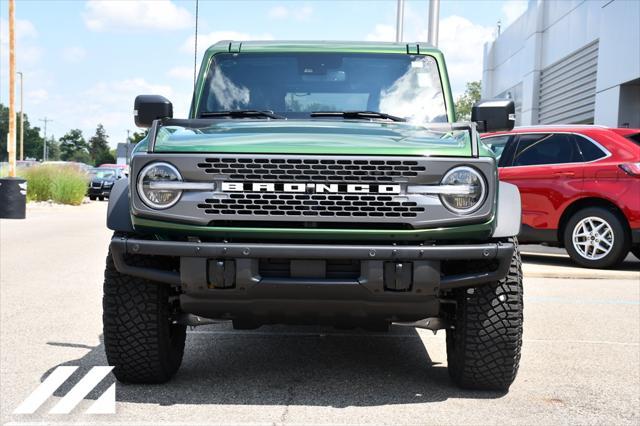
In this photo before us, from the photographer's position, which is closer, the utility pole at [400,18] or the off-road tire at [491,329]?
the off-road tire at [491,329]

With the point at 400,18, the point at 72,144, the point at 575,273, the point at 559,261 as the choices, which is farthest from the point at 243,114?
the point at 72,144

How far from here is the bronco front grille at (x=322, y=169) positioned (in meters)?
3.94

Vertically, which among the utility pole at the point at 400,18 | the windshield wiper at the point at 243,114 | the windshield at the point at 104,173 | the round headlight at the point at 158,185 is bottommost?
the windshield at the point at 104,173

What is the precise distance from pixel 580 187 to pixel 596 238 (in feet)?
2.04

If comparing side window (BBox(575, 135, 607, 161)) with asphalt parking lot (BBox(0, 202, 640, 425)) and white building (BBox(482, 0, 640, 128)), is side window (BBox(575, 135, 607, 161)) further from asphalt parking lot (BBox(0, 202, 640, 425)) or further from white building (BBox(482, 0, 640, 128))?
white building (BBox(482, 0, 640, 128))

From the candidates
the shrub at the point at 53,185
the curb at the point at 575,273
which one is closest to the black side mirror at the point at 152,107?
the curb at the point at 575,273

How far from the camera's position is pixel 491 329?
4.25 m

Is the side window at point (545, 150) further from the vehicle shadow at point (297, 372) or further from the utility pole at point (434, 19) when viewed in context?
the utility pole at point (434, 19)

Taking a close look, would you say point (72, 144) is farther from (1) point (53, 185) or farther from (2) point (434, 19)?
(2) point (434, 19)

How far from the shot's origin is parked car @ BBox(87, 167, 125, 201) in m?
36.9

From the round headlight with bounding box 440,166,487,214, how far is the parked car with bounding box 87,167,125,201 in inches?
1317

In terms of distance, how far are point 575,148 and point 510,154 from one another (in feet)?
2.99

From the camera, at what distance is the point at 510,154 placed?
10742 mm

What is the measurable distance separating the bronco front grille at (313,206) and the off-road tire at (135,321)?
2.13ft
